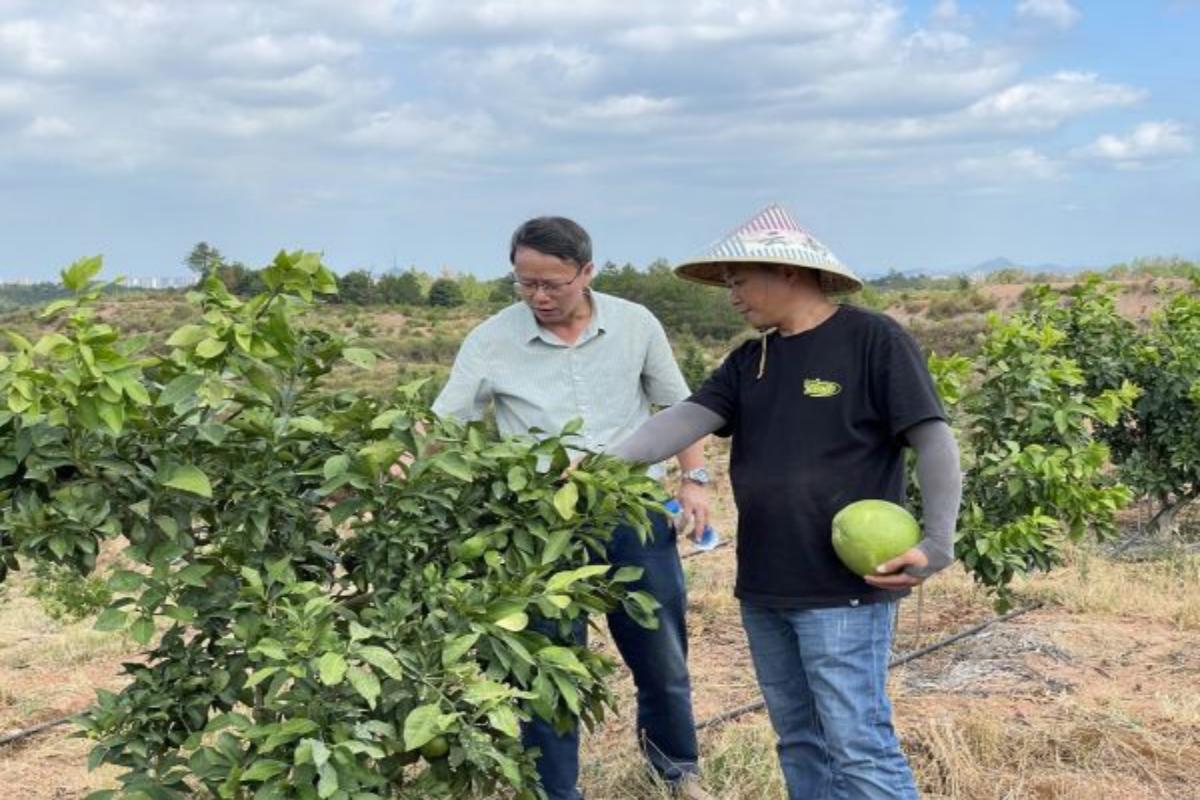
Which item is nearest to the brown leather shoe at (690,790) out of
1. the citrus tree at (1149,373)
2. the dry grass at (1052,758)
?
the dry grass at (1052,758)

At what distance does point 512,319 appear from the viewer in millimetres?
3594

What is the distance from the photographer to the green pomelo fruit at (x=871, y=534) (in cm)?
265

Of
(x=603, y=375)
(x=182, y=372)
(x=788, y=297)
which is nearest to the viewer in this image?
(x=182, y=372)

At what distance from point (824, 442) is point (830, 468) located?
6 cm

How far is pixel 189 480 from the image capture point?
2.40 m

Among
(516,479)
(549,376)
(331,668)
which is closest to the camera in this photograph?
(331,668)

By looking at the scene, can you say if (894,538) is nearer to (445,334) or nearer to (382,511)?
(382,511)

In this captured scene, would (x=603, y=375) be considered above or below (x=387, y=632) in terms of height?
above

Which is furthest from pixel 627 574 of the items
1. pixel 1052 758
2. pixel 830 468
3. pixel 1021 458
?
pixel 1021 458

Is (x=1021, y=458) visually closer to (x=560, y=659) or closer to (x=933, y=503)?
(x=933, y=503)

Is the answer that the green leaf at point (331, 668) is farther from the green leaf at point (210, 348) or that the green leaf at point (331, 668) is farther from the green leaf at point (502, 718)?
the green leaf at point (210, 348)

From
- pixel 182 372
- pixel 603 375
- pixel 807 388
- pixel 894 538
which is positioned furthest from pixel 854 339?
pixel 182 372

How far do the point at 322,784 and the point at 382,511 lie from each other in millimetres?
603

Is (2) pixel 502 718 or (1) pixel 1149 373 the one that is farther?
(1) pixel 1149 373
